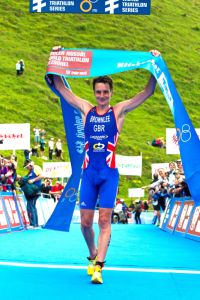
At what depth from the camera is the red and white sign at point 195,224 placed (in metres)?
14.9

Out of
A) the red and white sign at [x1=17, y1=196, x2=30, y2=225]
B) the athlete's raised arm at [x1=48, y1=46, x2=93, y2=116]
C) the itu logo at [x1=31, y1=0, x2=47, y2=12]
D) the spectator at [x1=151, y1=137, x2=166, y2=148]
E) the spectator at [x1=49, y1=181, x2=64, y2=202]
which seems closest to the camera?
the athlete's raised arm at [x1=48, y1=46, x2=93, y2=116]

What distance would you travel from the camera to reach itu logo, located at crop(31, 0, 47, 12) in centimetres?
2067

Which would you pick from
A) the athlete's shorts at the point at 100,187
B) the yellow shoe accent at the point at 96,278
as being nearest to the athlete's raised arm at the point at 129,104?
the athlete's shorts at the point at 100,187

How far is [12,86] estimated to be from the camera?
234 feet

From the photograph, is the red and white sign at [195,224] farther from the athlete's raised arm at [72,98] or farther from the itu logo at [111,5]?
the itu logo at [111,5]

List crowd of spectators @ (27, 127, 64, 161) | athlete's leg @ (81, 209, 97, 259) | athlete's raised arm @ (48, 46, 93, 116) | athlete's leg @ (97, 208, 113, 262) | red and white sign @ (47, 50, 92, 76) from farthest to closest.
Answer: crowd of spectators @ (27, 127, 64, 161)
red and white sign @ (47, 50, 92, 76)
athlete's raised arm @ (48, 46, 93, 116)
athlete's leg @ (81, 209, 97, 259)
athlete's leg @ (97, 208, 113, 262)

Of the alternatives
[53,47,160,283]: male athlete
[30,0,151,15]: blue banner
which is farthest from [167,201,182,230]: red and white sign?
[53,47,160,283]: male athlete

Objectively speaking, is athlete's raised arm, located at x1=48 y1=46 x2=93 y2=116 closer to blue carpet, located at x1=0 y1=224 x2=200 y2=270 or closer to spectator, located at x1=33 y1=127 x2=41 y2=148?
blue carpet, located at x1=0 y1=224 x2=200 y2=270

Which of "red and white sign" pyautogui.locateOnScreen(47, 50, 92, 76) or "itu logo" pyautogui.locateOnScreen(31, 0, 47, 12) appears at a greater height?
"itu logo" pyautogui.locateOnScreen(31, 0, 47, 12)

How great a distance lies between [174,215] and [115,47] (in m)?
76.0

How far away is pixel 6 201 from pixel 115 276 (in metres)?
9.75

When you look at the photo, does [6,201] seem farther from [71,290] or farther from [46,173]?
[46,173]

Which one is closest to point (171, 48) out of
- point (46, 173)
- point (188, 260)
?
point (46, 173)

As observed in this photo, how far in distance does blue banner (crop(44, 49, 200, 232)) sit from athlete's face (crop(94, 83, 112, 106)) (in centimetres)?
89
